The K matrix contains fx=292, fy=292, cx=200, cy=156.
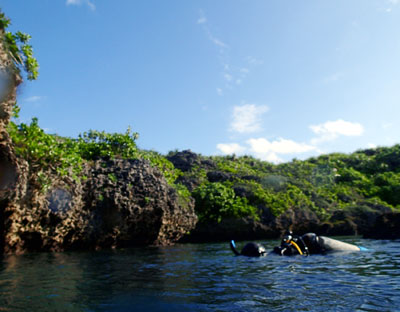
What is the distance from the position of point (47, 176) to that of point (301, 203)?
16743 millimetres

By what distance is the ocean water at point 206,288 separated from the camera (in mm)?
3357

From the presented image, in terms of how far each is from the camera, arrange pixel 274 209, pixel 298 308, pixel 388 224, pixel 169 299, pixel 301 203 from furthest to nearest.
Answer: pixel 301 203
pixel 274 209
pixel 388 224
pixel 169 299
pixel 298 308

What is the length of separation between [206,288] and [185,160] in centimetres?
1994

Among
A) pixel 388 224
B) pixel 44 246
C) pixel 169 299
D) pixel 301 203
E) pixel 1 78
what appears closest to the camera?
pixel 169 299

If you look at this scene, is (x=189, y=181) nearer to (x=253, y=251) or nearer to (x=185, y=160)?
(x=185, y=160)

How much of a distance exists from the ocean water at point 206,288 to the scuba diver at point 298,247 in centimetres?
176

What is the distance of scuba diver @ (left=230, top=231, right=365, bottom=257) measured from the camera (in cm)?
826

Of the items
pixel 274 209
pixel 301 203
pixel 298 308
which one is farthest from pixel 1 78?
pixel 301 203

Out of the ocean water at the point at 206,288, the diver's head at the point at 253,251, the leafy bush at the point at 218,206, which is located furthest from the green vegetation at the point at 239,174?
the diver's head at the point at 253,251

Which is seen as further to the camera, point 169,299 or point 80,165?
point 80,165

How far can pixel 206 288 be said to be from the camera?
14.1ft

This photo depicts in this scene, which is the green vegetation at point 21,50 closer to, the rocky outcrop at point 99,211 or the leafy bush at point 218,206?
the rocky outcrop at point 99,211

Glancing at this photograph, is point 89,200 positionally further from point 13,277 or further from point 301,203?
point 301,203

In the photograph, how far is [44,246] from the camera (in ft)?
34.3
